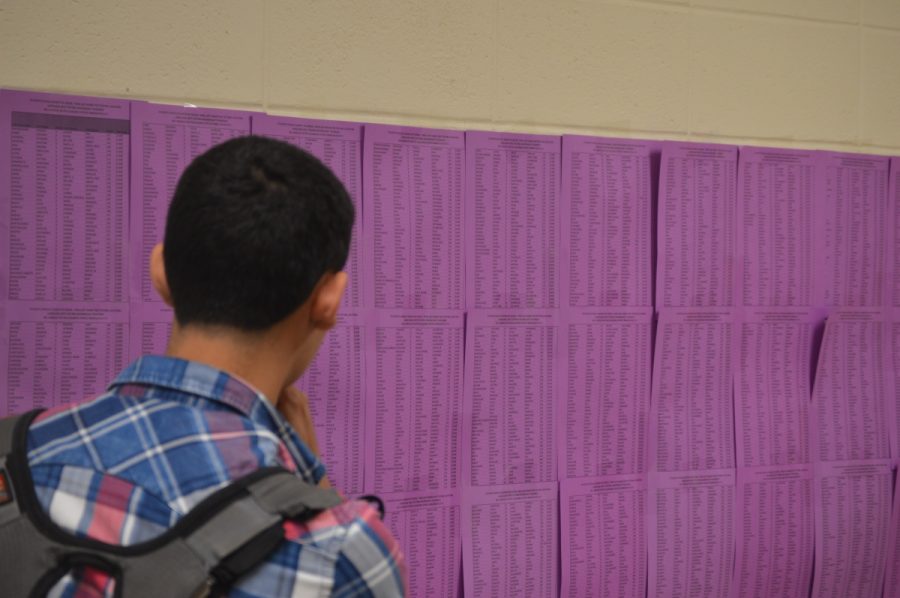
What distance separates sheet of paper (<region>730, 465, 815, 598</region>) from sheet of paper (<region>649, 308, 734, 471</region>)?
9cm

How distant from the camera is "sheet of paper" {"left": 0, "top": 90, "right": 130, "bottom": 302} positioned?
117 centimetres

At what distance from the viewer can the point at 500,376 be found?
1426 mm

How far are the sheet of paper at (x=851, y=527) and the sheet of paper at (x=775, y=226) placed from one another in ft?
1.16

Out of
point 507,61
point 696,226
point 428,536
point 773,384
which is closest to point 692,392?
point 773,384

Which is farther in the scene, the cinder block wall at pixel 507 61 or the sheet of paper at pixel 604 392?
the sheet of paper at pixel 604 392

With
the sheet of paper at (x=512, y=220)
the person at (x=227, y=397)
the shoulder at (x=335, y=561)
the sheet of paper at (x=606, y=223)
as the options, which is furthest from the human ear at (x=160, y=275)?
the sheet of paper at (x=606, y=223)

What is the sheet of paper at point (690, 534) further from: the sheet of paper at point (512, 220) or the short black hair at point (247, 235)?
the short black hair at point (247, 235)

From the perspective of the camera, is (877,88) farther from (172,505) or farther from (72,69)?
(172,505)

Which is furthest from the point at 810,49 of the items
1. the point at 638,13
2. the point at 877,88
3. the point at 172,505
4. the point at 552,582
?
the point at 172,505

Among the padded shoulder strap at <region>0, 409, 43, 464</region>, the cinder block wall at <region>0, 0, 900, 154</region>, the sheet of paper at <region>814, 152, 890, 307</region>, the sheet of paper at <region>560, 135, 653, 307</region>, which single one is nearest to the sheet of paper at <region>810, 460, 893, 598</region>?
the sheet of paper at <region>814, 152, 890, 307</region>

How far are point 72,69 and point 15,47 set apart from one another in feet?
0.25

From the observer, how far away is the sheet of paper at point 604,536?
4.83 ft

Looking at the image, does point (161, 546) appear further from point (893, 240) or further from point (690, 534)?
point (893, 240)

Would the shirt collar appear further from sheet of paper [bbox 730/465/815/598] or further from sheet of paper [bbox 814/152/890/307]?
sheet of paper [bbox 814/152/890/307]
